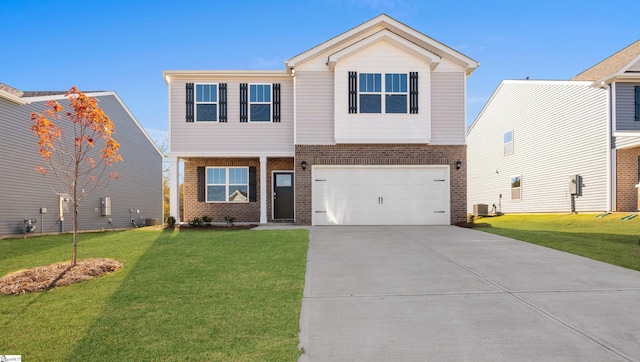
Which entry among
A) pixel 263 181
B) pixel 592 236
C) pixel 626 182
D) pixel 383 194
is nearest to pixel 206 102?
pixel 263 181

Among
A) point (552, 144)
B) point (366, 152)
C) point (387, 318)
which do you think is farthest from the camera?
point (552, 144)

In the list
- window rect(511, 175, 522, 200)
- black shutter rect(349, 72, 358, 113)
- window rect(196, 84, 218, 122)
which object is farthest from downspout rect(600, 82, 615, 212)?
window rect(196, 84, 218, 122)

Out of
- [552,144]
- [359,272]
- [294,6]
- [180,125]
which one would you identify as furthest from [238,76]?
[552,144]

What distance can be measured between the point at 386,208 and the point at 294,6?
1000cm

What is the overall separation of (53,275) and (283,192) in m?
10.7

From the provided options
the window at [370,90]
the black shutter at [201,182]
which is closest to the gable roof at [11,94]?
the black shutter at [201,182]

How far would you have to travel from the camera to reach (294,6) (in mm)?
17594

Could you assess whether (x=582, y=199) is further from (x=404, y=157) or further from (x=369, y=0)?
(x=369, y=0)

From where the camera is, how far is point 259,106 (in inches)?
591

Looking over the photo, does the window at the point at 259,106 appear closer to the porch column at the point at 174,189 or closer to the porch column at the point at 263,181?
the porch column at the point at 263,181

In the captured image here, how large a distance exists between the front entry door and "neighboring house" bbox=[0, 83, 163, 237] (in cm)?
884

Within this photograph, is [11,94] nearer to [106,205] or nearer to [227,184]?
[106,205]

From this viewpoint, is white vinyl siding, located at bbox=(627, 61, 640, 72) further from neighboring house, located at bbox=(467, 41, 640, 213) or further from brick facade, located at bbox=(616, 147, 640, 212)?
brick facade, located at bbox=(616, 147, 640, 212)

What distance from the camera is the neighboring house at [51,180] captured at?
13812 millimetres
